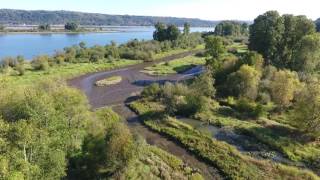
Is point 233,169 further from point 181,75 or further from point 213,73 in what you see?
point 181,75

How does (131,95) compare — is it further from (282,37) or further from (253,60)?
(282,37)

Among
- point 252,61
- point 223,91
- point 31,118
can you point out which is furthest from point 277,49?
point 31,118

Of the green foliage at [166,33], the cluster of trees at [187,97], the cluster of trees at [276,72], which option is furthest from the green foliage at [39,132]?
the green foliage at [166,33]

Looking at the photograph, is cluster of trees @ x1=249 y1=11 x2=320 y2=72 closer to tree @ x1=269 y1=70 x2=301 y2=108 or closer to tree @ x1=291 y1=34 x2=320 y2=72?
tree @ x1=291 y1=34 x2=320 y2=72

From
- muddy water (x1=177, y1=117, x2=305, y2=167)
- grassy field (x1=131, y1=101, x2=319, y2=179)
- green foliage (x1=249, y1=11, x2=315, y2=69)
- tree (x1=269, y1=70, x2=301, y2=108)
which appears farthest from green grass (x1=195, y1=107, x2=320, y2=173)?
green foliage (x1=249, y1=11, x2=315, y2=69)

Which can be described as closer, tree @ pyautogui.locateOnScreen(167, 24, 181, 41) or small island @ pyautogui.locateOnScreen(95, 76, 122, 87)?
small island @ pyautogui.locateOnScreen(95, 76, 122, 87)

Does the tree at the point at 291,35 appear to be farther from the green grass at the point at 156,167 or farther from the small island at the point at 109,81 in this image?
the green grass at the point at 156,167

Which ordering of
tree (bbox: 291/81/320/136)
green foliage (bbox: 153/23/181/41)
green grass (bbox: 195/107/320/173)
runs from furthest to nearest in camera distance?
green foliage (bbox: 153/23/181/41) → tree (bbox: 291/81/320/136) → green grass (bbox: 195/107/320/173)
